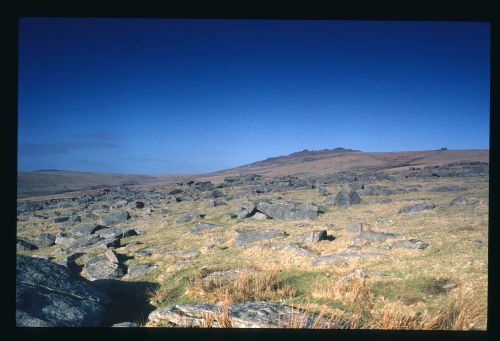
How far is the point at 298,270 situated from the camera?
35.5 ft

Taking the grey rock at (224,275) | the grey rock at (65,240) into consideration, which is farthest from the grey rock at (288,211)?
the grey rock at (65,240)

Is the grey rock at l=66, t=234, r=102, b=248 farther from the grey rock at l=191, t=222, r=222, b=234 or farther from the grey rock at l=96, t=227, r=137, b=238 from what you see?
the grey rock at l=191, t=222, r=222, b=234

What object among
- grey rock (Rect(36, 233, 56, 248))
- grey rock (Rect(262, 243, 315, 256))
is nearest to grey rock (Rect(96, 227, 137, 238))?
grey rock (Rect(36, 233, 56, 248))

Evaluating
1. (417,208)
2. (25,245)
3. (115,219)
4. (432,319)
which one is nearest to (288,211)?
(417,208)

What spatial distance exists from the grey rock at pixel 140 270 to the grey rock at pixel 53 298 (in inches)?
133

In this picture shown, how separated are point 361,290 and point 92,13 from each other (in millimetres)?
9044

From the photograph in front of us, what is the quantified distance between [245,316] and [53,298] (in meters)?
4.17

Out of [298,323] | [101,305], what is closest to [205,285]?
[101,305]

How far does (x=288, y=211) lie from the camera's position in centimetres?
2155

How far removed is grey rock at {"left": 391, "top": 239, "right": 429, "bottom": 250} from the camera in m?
12.0

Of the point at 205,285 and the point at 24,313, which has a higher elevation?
the point at 24,313

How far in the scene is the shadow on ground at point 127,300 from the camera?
25.0ft
